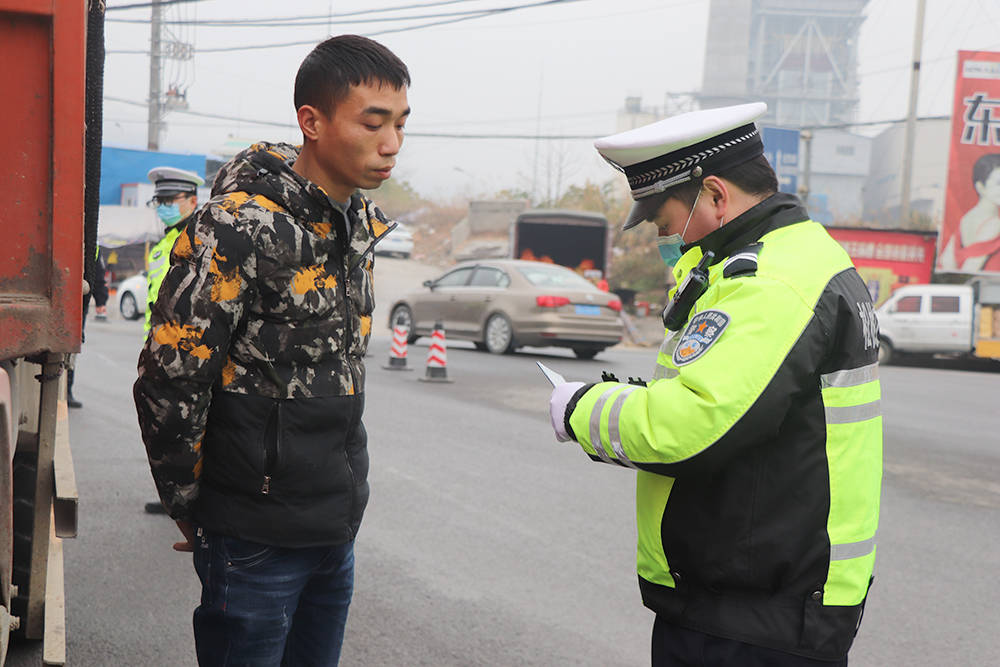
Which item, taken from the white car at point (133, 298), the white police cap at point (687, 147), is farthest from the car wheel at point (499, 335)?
the white police cap at point (687, 147)

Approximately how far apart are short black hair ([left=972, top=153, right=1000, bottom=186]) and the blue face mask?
2504cm

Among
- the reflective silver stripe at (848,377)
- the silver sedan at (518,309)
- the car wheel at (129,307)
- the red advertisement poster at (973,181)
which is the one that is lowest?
the car wheel at (129,307)

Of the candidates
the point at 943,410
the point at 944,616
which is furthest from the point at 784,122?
the point at 944,616

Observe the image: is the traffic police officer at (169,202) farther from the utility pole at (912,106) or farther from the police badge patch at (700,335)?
the utility pole at (912,106)

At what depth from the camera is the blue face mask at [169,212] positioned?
21.9 feet

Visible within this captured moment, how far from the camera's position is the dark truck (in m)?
29.0

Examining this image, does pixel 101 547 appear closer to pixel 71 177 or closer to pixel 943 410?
pixel 71 177

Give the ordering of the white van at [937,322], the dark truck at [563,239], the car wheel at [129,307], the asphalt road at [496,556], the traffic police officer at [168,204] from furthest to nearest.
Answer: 1. the dark truck at [563,239]
2. the car wheel at [129,307]
3. the white van at [937,322]
4. the traffic police officer at [168,204]
5. the asphalt road at [496,556]

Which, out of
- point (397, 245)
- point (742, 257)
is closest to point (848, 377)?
point (742, 257)

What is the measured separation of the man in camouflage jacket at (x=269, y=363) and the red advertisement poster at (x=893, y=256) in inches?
1117

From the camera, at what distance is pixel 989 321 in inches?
851

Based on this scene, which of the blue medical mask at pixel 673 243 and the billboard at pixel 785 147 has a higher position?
the billboard at pixel 785 147

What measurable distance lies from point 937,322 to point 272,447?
858 inches

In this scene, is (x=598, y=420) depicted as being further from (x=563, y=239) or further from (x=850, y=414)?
(x=563, y=239)
